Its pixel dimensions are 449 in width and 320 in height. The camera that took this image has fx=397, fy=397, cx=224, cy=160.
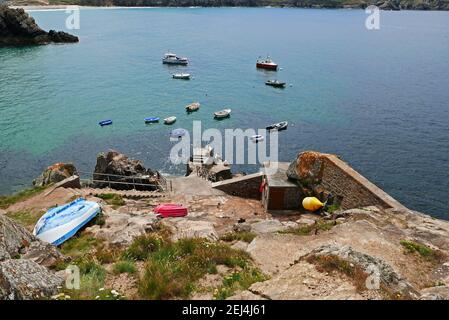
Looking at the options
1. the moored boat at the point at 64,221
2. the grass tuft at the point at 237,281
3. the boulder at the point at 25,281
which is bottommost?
the moored boat at the point at 64,221

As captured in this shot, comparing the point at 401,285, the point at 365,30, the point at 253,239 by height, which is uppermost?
the point at 365,30

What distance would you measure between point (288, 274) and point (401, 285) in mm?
3202

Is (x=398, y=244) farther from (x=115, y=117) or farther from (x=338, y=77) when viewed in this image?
(x=338, y=77)

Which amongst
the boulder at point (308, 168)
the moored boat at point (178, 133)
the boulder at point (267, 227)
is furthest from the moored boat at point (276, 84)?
the boulder at point (267, 227)

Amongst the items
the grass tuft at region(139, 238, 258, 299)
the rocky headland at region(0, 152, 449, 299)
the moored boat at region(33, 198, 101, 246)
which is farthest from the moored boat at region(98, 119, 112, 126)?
the grass tuft at region(139, 238, 258, 299)

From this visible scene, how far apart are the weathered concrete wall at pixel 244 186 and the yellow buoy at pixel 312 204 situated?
599 centimetres

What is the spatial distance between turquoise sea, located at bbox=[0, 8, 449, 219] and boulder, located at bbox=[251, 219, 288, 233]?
76.6 feet

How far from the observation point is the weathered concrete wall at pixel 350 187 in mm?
22391

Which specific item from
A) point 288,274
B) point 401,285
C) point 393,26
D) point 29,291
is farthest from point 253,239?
point 393,26

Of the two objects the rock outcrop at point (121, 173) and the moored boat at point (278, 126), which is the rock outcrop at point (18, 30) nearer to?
the moored boat at point (278, 126)

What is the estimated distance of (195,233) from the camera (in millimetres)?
18312

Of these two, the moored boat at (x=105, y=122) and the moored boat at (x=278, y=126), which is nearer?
the moored boat at (x=278, y=126)

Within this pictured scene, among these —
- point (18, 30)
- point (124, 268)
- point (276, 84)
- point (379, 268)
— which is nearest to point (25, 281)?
point (124, 268)

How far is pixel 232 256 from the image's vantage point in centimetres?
1349
